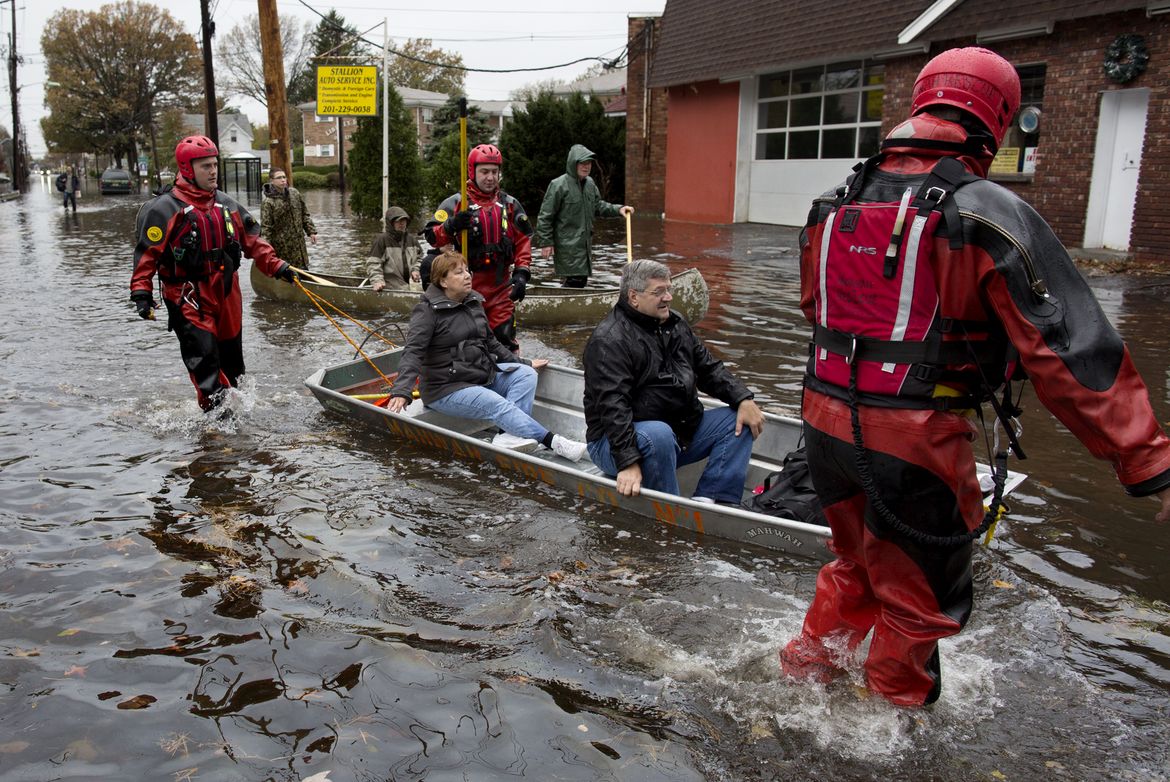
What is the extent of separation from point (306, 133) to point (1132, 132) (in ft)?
240

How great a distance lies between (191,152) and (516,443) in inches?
127

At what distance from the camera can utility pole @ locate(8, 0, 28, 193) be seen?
57.2m

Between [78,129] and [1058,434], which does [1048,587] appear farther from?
[78,129]

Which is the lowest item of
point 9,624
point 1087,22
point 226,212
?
point 9,624

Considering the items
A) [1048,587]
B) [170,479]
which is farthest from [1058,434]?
[170,479]

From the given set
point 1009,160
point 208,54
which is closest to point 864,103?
point 1009,160

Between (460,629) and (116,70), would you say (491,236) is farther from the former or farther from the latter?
(116,70)

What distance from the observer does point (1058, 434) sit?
7391 millimetres

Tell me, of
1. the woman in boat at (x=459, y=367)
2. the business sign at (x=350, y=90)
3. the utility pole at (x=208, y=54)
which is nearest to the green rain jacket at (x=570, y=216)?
the woman in boat at (x=459, y=367)

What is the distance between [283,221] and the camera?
14977 mm

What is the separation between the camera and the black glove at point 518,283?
8797 millimetres

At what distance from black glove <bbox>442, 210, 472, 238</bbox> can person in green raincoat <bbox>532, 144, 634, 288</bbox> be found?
3.35 metres

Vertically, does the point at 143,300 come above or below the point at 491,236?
below

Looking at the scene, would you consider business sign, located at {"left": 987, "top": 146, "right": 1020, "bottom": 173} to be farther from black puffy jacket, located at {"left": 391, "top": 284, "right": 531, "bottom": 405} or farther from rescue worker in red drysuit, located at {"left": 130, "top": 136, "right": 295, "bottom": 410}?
rescue worker in red drysuit, located at {"left": 130, "top": 136, "right": 295, "bottom": 410}
